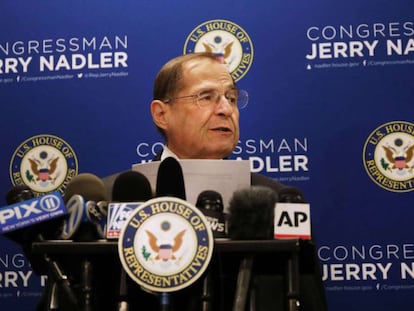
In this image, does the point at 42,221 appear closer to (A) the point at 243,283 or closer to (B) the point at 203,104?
(A) the point at 243,283

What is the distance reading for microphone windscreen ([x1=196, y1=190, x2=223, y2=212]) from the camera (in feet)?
3.91

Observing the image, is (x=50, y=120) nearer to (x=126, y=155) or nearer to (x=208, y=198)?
(x=126, y=155)

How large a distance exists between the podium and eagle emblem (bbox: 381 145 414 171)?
4.69 ft

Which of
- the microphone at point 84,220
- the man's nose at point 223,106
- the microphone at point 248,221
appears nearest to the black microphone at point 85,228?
the microphone at point 84,220

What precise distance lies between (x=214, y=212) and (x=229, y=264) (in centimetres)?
9

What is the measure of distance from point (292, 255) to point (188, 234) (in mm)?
170

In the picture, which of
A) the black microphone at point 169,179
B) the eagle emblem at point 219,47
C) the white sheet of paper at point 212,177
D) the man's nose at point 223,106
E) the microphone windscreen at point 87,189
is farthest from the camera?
the eagle emblem at point 219,47

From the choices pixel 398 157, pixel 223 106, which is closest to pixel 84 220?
pixel 223 106

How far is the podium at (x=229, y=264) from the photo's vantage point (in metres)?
1.10

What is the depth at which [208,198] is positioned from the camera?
120 cm

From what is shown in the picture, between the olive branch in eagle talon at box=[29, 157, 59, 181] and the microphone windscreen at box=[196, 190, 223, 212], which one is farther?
the olive branch in eagle talon at box=[29, 157, 59, 181]

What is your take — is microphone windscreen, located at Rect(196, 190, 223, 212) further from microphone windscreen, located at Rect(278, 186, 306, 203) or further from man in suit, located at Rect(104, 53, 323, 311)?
man in suit, located at Rect(104, 53, 323, 311)

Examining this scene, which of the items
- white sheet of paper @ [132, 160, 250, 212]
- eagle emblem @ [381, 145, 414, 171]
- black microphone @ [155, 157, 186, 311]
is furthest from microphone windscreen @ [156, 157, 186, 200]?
eagle emblem @ [381, 145, 414, 171]

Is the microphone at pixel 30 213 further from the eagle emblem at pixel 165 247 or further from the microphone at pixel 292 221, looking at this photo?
the microphone at pixel 292 221
